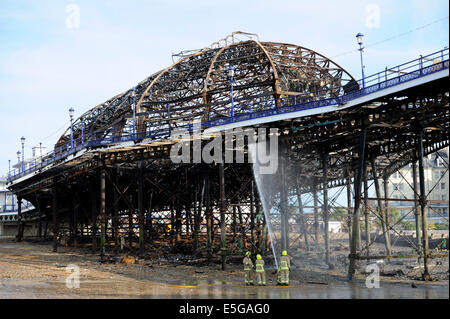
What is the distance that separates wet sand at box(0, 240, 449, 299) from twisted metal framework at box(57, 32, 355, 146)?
1107cm

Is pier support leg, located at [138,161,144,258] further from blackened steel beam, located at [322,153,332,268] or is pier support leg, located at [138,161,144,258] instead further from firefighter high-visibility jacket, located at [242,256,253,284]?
firefighter high-visibility jacket, located at [242,256,253,284]

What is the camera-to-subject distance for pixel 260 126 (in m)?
27.5

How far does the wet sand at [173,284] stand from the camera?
18797 mm

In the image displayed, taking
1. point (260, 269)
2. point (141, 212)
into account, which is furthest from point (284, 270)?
point (141, 212)

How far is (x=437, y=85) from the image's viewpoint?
21.1m

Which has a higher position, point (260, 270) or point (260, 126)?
point (260, 126)

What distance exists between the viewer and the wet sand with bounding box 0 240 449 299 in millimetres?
18797

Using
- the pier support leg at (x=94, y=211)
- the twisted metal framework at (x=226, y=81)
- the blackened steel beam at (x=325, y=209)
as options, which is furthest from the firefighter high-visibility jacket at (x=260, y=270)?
the pier support leg at (x=94, y=211)

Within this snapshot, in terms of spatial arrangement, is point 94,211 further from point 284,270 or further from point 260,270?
point 284,270

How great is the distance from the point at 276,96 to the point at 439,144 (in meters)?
10.5

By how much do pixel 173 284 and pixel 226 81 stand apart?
17866 mm

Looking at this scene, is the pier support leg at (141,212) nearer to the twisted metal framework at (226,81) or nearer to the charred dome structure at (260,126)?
the charred dome structure at (260,126)
